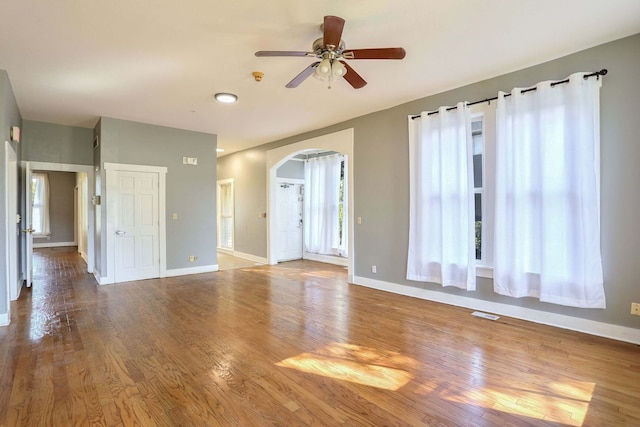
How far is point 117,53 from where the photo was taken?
3.19 metres

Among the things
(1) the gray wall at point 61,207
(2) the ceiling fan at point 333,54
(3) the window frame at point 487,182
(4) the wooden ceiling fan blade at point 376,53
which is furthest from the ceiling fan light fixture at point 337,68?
(1) the gray wall at point 61,207

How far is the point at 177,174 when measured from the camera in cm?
614

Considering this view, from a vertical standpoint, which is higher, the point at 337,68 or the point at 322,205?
the point at 337,68

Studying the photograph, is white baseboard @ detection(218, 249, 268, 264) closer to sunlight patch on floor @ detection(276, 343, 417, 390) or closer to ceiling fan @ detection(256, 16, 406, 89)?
sunlight patch on floor @ detection(276, 343, 417, 390)

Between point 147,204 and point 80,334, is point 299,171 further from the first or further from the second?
point 80,334

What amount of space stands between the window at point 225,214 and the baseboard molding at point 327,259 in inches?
85.4

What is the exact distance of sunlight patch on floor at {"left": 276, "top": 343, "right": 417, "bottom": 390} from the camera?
2.38 m

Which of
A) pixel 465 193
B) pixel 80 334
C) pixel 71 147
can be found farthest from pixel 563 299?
pixel 71 147

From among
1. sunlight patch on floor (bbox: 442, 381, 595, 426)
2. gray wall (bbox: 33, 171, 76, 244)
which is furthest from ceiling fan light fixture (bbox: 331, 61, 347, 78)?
gray wall (bbox: 33, 171, 76, 244)

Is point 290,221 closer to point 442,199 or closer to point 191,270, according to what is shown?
point 191,270

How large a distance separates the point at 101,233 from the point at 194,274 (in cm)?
170

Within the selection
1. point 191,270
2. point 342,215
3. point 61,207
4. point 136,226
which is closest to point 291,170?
point 342,215

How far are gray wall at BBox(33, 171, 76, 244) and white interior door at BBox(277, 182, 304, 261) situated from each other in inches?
300

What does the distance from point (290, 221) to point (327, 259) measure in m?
1.35
